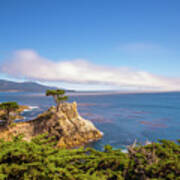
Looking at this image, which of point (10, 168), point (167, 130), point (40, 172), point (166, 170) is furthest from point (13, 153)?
point (167, 130)

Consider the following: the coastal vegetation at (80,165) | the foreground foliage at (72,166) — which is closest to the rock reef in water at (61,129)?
the coastal vegetation at (80,165)

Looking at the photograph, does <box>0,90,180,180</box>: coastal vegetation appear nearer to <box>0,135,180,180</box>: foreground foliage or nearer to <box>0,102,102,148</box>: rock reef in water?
<box>0,135,180,180</box>: foreground foliage

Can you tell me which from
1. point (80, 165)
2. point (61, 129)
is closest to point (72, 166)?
point (80, 165)

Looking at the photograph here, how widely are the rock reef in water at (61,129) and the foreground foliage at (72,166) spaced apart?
2725 centimetres

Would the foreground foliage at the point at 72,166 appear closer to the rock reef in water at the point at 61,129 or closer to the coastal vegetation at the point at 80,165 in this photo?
the coastal vegetation at the point at 80,165

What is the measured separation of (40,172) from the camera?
32.4 feet

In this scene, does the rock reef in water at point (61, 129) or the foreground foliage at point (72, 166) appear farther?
the rock reef in water at point (61, 129)

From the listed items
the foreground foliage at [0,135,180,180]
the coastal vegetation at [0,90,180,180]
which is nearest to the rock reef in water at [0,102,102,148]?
A: the coastal vegetation at [0,90,180,180]

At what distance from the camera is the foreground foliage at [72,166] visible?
9.79 meters

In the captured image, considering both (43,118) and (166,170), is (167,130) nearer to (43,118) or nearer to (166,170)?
(43,118)

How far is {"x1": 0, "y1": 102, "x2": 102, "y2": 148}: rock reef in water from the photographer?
3922cm

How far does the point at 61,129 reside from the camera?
39938mm

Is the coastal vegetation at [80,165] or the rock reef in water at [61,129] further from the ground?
the coastal vegetation at [80,165]

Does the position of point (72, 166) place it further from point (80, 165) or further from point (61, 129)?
point (61, 129)
